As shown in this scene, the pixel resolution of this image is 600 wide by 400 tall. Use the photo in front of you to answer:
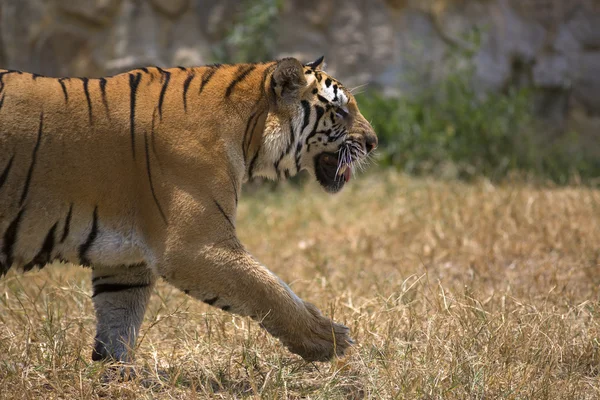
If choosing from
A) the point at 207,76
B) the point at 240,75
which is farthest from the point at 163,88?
the point at 240,75

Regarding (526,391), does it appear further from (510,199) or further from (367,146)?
(510,199)

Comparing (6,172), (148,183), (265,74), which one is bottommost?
(148,183)

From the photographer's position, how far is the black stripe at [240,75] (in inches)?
120

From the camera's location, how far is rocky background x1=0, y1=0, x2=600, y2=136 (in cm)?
791

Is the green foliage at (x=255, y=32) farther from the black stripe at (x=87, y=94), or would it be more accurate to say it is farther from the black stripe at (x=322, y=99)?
the black stripe at (x=87, y=94)

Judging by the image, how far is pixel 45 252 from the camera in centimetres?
276

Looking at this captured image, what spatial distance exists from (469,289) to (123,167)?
158 cm

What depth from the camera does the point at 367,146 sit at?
3.26 meters

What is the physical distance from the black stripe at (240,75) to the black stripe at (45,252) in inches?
32.8

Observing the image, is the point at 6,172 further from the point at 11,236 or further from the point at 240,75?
the point at 240,75

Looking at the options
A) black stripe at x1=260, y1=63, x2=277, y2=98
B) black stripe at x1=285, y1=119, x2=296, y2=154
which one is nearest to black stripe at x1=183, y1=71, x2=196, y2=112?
black stripe at x1=260, y1=63, x2=277, y2=98

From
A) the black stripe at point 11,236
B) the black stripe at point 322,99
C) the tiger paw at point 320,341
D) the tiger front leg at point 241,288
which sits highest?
the black stripe at point 322,99

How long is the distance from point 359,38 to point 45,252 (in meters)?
6.17

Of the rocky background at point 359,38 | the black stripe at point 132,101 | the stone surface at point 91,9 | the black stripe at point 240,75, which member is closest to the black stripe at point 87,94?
the black stripe at point 132,101
